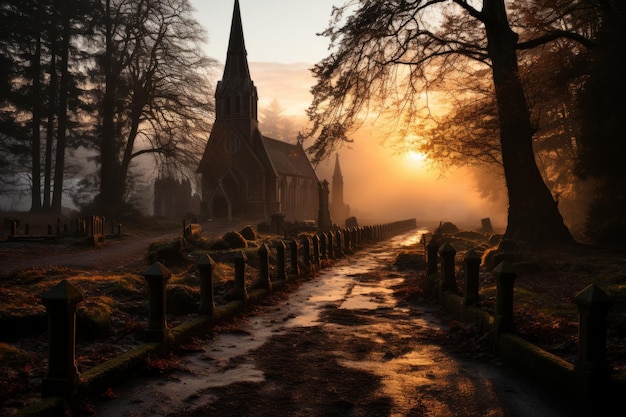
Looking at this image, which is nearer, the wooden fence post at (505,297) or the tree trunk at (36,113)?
the wooden fence post at (505,297)

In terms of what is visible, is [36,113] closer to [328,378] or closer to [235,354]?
[235,354]

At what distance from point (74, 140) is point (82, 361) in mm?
36292

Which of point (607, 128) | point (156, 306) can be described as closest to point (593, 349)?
point (156, 306)

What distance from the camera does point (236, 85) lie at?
50500 mm

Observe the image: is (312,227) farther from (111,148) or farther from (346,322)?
(346,322)

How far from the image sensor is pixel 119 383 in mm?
5605

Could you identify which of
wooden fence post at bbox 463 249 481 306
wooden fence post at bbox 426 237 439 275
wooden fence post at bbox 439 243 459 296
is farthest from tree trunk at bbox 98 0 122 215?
wooden fence post at bbox 463 249 481 306

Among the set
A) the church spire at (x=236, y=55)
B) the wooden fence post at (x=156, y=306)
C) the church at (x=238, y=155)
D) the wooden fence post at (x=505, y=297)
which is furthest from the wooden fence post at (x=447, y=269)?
the church spire at (x=236, y=55)

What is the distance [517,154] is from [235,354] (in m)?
12.5

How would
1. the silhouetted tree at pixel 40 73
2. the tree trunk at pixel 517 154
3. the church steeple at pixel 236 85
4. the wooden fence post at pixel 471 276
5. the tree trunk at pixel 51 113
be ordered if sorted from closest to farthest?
the wooden fence post at pixel 471 276 → the tree trunk at pixel 517 154 → the silhouetted tree at pixel 40 73 → the tree trunk at pixel 51 113 → the church steeple at pixel 236 85

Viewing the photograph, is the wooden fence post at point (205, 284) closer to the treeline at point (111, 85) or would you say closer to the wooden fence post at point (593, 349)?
the wooden fence post at point (593, 349)

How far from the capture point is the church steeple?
1991 inches

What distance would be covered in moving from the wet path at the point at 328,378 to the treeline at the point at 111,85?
1097 inches

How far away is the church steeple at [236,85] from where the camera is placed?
50562mm
